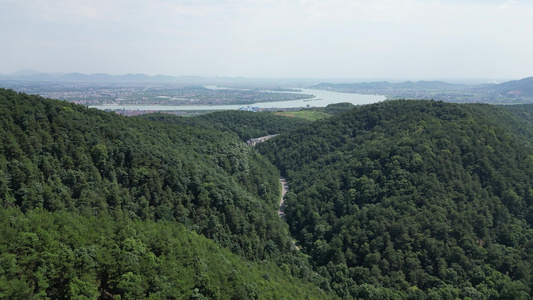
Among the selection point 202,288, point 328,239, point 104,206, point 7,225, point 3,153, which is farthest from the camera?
point 328,239

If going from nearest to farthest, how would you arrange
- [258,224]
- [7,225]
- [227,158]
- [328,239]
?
[7,225] → [258,224] → [328,239] → [227,158]

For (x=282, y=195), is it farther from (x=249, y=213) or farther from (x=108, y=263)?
(x=108, y=263)

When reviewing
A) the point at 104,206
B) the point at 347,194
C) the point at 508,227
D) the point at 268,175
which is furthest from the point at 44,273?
the point at 508,227

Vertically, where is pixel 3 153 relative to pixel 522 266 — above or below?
above

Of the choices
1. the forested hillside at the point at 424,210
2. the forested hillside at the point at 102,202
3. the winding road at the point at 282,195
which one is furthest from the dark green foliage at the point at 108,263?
the winding road at the point at 282,195

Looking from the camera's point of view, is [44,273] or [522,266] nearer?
[44,273]

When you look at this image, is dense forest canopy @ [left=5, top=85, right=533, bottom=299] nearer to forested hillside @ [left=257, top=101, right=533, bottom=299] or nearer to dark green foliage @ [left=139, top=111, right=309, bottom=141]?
forested hillside @ [left=257, top=101, right=533, bottom=299]

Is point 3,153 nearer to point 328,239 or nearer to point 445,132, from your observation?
point 328,239

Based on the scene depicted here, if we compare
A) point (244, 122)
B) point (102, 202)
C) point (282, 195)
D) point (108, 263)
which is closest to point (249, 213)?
point (102, 202)
